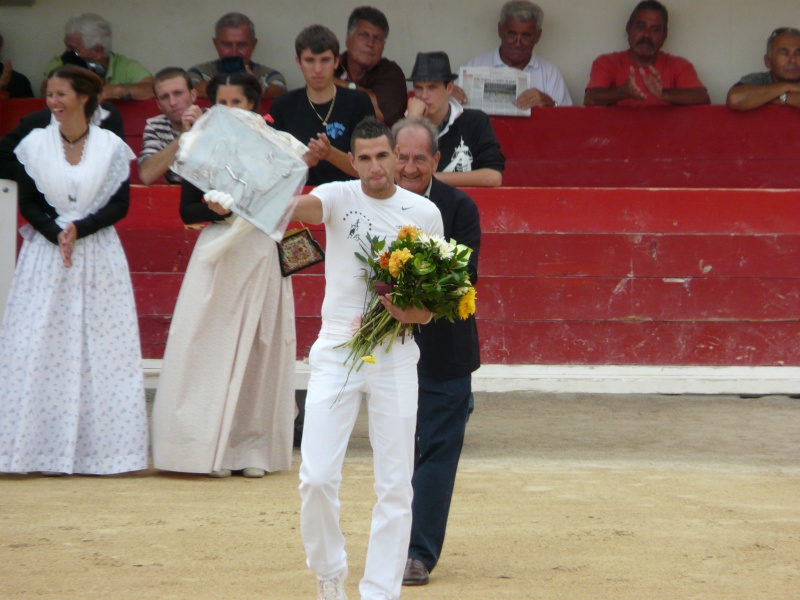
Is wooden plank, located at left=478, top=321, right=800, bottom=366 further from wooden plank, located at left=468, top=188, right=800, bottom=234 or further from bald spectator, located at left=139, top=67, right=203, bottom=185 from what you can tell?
bald spectator, located at left=139, top=67, right=203, bottom=185

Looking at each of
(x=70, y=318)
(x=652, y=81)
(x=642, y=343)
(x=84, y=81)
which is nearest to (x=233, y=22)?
(x=84, y=81)

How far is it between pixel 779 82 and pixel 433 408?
5.38 metres

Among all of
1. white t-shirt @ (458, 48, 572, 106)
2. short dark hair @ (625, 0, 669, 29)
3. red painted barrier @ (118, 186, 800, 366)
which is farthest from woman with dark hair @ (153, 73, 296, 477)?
short dark hair @ (625, 0, 669, 29)

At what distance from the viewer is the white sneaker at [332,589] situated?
384cm

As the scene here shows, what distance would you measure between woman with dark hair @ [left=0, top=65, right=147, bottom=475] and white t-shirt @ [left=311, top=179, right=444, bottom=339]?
2363mm

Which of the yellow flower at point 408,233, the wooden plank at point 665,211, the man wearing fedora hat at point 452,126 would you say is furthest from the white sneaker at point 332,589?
the wooden plank at point 665,211

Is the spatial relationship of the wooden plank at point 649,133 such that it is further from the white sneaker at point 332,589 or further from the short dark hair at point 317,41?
the white sneaker at point 332,589

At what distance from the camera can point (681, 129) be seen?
28.5ft

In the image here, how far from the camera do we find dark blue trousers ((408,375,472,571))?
14.0ft

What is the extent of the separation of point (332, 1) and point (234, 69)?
107 inches

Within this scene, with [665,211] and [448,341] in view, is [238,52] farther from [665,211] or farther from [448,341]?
[448,341]

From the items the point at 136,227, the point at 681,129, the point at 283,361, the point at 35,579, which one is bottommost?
the point at 35,579

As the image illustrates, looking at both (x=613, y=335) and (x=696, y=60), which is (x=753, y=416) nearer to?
(x=613, y=335)

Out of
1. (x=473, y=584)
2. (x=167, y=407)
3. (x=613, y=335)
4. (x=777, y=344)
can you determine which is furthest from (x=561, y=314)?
(x=473, y=584)
